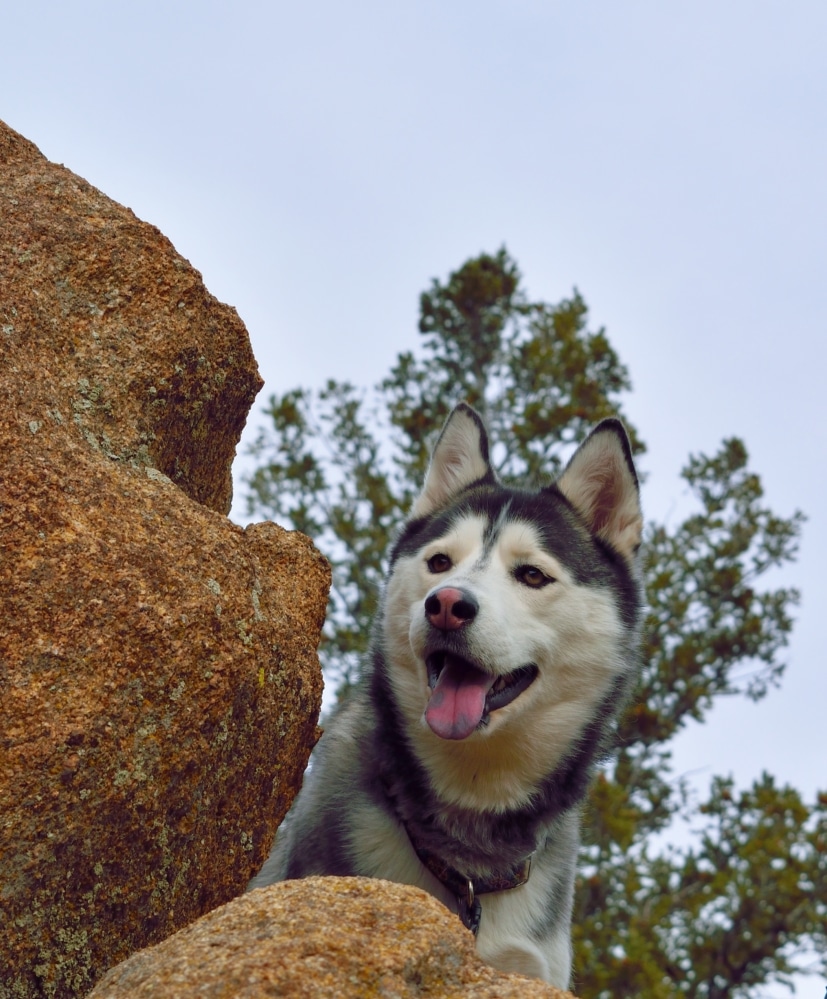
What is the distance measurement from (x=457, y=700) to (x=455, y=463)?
5.01 feet

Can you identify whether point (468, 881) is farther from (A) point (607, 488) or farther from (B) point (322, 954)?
(B) point (322, 954)

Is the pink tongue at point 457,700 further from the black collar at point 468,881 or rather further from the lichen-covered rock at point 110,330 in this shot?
the lichen-covered rock at point 110,330

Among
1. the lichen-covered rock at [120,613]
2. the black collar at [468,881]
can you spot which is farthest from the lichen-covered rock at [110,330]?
the black collar at [468,881]

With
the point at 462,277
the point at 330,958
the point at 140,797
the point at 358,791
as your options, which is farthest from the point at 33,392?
the point at 462,277

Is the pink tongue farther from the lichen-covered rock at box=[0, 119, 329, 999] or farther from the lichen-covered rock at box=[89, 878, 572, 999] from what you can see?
the lichen-covered rock at box=[89, 878, 572, 999]

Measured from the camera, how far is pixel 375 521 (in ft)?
39.4

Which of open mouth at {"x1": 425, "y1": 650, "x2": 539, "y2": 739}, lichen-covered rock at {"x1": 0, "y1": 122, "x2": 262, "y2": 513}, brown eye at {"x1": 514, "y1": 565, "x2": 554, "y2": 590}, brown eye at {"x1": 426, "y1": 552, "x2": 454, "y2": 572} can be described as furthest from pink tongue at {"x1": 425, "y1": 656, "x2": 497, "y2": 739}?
lichen-covered rock at {"x1": 0, "y1": 122, "x2": 262, "y2": 513}

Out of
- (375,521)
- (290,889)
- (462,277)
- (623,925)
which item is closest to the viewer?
(290,889)

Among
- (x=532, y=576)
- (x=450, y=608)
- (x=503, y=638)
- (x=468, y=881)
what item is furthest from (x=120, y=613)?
(x=532, y=576)

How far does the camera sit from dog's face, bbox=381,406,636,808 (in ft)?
14.0

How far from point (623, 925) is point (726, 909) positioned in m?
0.98

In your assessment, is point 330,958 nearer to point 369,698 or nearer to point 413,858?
point 413,858

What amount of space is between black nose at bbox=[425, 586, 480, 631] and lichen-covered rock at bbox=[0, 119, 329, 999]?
60cm

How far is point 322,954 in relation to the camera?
2172 mm
